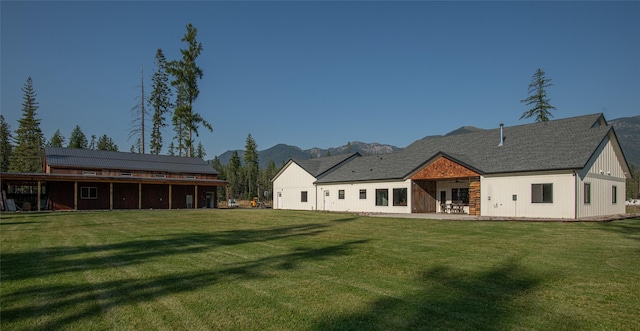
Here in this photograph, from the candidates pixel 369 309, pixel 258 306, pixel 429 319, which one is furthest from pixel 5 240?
pixel 429 319

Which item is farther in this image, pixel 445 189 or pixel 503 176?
pixel 445 189

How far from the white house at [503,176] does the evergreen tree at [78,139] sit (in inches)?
2219

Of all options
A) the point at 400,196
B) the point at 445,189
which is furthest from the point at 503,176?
the point at 400,196

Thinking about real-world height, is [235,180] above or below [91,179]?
below

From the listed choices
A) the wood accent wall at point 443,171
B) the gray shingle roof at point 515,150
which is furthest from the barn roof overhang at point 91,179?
the wood accent wall at point 443,171

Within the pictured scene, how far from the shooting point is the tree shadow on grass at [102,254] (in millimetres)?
7273

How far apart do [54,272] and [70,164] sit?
34658mm

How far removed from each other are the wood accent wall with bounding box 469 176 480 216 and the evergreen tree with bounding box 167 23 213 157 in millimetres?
32613

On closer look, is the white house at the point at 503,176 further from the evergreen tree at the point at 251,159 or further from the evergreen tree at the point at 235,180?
the evergreen tree at the point at 235,180

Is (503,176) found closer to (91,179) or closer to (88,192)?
(91,179)

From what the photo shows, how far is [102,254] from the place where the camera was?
349 inches

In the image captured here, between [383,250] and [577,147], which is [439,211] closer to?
[577,147]

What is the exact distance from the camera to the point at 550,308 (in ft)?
15.8

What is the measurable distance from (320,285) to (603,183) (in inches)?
861
